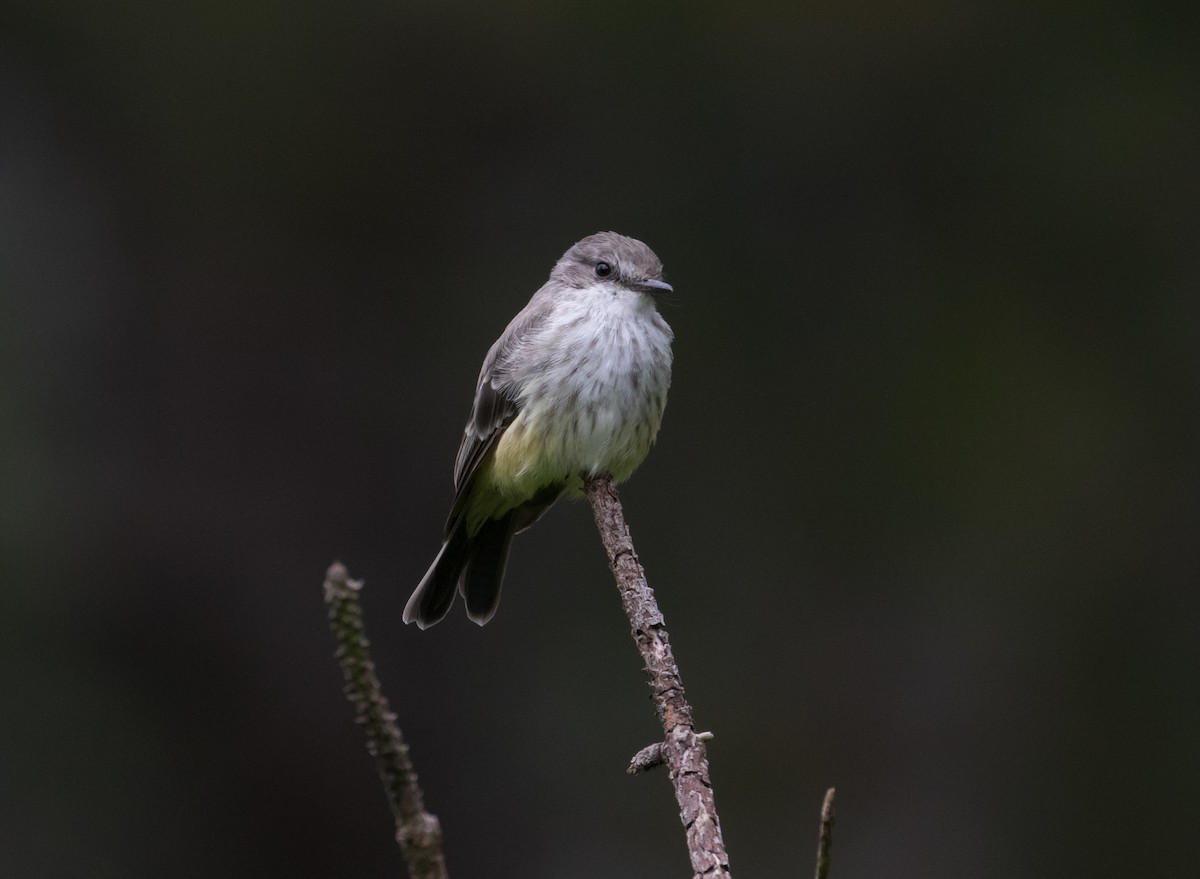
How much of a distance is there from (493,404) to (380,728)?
305 centimetres

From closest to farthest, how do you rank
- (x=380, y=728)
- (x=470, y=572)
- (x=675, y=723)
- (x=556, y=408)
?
(x=380, y=728) < (x=675, y=723) < (x=556, y=408) < (x=470, y=572)

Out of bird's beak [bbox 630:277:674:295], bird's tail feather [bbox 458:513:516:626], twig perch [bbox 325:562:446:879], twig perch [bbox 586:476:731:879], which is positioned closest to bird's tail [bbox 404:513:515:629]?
bird's tail feather [bbox 458:513:516:626]

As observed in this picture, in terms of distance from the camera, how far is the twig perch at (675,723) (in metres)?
2.05

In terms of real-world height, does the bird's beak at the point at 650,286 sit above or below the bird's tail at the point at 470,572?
above

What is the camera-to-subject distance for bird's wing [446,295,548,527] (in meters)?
4.23

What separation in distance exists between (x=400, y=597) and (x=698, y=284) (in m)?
2.21

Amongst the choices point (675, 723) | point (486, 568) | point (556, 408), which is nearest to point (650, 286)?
point (556, 408)

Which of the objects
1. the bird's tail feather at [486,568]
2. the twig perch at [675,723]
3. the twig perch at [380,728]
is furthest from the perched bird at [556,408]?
the twig perch at [380,728]

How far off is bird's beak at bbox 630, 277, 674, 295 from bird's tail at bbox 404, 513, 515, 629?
3.10 ft

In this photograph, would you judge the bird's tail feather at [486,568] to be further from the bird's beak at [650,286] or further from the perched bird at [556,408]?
the bird's beak at [650,286]

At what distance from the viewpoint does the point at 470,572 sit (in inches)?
178

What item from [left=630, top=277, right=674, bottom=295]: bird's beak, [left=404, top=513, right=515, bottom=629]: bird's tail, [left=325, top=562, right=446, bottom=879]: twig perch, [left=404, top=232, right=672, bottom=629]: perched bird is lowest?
[left=325, top=562, right=446, bottom=879]: twig perch

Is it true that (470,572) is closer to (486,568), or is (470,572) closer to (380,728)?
(486,568)

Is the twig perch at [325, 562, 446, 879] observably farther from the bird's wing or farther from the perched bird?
the bird's wing
